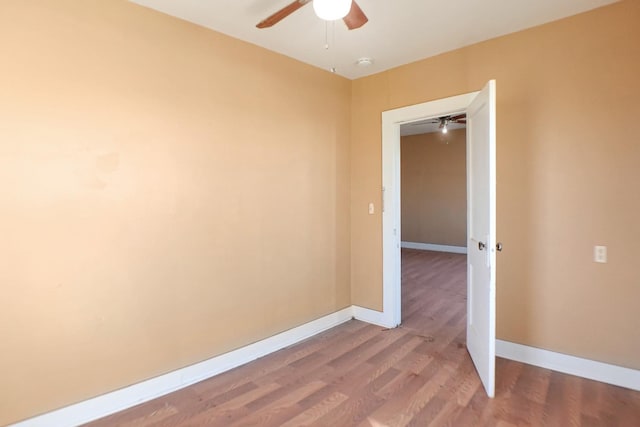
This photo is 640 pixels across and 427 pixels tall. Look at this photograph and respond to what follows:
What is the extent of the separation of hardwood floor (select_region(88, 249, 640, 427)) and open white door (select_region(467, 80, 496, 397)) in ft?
0.73

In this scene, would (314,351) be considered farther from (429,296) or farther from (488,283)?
(429,296)

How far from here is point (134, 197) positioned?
87.9 inches

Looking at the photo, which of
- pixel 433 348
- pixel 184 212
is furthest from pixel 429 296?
pixel 184 212

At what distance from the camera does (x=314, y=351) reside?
119 inches

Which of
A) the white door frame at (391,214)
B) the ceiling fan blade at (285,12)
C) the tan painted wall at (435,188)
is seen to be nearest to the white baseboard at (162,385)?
the white door frame at (391,214)

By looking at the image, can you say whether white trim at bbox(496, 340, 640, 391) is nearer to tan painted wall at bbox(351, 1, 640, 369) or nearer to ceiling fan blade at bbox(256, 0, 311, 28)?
tan painted wall at bbox(351, 1, 640, 369)

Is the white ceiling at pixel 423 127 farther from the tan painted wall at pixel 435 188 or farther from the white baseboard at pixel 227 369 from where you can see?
the white baseboard at pixel 227 369

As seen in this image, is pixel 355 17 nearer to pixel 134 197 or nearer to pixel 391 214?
pixel 134 197

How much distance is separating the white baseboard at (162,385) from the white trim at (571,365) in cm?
174

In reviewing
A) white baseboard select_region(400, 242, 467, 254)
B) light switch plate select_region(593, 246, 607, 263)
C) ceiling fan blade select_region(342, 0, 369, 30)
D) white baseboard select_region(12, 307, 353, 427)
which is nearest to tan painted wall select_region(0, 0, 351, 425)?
white baseboard select_region(12, 307, 353, 427)

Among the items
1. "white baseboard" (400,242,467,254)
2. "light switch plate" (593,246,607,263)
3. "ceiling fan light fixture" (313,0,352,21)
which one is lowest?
"white baseboard" (400,242,467,254)

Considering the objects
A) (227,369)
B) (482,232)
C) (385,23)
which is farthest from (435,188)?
(227,369)

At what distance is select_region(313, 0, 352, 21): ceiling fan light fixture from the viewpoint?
1.56 meters

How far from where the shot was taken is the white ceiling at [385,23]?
2279 mm
